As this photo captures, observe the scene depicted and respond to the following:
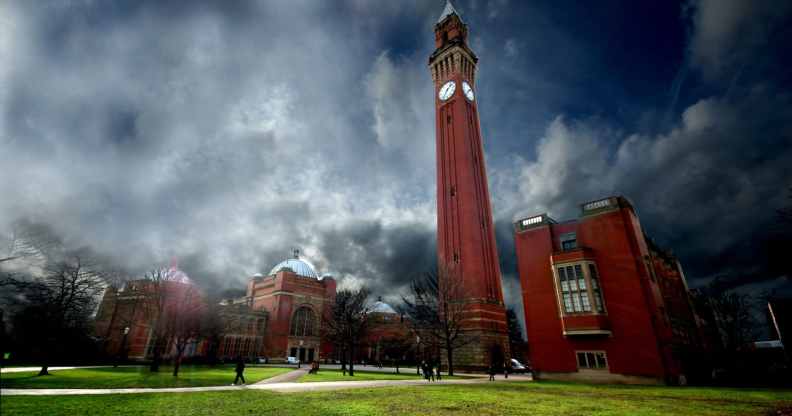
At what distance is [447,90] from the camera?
194ft

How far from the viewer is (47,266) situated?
80.7 feet

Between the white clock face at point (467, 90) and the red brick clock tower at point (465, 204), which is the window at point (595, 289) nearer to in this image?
the red brick clock tower at point (465, 204)

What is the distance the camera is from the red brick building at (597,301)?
24547mm

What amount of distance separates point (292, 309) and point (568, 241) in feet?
167

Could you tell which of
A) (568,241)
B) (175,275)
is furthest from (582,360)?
(175,275)

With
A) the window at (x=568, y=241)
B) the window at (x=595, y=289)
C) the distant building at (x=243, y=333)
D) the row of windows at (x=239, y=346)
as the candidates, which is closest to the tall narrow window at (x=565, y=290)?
the window at (x=595, y=289)

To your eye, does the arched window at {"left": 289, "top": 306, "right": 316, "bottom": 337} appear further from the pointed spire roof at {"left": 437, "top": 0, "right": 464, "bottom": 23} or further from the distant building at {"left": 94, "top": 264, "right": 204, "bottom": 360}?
the pointed spire roof at {"left": 437, "top": 0, "right": 464, "bottom": 23}

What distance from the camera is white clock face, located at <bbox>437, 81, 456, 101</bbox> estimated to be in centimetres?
5819

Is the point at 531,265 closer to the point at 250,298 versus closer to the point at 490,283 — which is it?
the point at 490,283

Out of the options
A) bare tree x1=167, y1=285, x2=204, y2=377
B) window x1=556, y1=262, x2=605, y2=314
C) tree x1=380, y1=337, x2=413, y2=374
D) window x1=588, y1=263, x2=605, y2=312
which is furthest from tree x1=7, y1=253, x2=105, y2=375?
tree x1=380, y1=337, x2=413, y2=374

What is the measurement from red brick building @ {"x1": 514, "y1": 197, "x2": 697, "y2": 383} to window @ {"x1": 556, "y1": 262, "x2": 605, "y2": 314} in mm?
70

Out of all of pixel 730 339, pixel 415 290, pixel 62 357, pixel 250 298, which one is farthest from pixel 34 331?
pixel 730 339

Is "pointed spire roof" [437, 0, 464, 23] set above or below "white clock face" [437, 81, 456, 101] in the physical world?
above

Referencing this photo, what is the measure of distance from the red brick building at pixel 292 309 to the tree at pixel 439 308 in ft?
90.1
